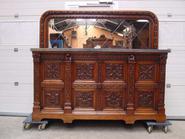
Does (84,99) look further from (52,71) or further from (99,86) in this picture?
(52,71)

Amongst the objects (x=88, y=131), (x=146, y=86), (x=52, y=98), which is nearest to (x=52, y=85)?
(x=52, y=98)

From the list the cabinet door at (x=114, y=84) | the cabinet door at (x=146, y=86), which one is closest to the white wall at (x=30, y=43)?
the cabinet door at (x=146, y=86)

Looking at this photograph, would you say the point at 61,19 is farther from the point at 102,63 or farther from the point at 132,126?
the point at 132,126

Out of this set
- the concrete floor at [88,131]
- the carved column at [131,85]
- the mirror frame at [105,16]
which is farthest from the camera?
the mirror frame at [105,16]

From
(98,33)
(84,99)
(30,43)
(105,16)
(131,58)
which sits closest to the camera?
(131,58)

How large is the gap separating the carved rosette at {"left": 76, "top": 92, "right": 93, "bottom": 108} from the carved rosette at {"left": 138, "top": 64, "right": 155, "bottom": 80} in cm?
76

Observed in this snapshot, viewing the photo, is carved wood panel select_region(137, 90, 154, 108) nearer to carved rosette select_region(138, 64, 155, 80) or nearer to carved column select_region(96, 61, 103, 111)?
carved rosette select_region(138, 64, 155, 80)

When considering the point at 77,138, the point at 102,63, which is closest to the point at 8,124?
the point at 77,138

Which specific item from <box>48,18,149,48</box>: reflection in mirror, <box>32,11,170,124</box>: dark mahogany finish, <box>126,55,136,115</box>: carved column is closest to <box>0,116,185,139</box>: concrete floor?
<box>32,11,170,124</box>: dark mahogany finish

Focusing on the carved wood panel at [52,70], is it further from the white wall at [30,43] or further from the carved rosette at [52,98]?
the white wall at [30,43]

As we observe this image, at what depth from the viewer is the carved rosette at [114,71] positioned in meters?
3.16

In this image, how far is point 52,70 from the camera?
318 centimetres

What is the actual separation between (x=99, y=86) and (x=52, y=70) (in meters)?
0.70

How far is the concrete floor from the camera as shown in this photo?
300cm
